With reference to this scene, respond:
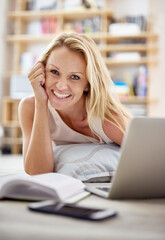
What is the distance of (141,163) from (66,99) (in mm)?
699

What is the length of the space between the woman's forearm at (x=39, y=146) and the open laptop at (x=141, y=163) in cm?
55

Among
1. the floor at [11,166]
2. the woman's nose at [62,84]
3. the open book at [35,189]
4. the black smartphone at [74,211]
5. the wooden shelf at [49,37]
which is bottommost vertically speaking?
the floor at [11,166]

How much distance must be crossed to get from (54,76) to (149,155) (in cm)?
72

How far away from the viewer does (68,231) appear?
52cm

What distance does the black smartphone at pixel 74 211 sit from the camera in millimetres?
580

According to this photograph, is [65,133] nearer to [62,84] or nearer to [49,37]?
[62,84]

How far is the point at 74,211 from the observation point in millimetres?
611

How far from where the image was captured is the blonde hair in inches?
54.7

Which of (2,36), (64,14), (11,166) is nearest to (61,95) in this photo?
(11,166)

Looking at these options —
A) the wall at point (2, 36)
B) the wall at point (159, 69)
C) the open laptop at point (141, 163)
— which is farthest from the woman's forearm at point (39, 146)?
the wall at point (2, 36)

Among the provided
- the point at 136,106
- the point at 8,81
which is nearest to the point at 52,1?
the point at 8,81

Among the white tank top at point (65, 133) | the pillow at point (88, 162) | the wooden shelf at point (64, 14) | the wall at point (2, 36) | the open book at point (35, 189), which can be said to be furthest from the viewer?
the wall at point (2, 36)

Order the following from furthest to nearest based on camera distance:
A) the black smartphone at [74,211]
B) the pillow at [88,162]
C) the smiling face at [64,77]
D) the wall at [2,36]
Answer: the wall at [2,36] < the smiling face at [64,77] < the pillow at [88,162] < the black smartphone at [74,211]

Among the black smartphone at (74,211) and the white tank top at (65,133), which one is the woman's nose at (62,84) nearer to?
the white tank top at (65,133)
